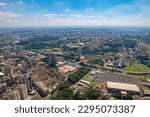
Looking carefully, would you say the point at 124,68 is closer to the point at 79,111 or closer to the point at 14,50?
the point at 79,111

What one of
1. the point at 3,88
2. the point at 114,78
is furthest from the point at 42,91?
the point at 114,78

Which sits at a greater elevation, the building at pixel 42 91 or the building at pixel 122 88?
the building at pixel 122 88

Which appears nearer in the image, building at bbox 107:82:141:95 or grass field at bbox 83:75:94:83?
building at bbox 107:82:141:95

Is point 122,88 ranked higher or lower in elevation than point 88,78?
higher

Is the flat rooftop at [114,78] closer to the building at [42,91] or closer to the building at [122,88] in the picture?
the building at [122,88]

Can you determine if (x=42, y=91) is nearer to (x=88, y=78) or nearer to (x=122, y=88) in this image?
(x=88, y=78)

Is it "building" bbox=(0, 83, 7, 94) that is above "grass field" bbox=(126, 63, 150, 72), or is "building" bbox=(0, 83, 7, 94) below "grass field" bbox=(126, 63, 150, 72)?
above

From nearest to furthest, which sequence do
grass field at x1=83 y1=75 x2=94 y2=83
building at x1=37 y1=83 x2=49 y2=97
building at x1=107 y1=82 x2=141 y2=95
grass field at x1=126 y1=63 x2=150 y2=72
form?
building at x1=107 y1=82 x2=141 y2=95 → building at x1=37 y1=83 x2=49 y2=97 → grass field at x1=83 y1=75 x2=94 y2=83 → grass field at x1=126 y1=63 x2=150 y2=72

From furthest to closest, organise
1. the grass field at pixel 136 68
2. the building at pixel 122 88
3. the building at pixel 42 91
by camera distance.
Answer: the grass field at pixel 136 68
the building at pixel 42 91
the building at pixel 122 88

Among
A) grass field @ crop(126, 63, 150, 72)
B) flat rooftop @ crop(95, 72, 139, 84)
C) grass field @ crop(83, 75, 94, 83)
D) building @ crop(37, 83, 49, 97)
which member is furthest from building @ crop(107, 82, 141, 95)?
grass field @ crop(126, 63, 150, 72)

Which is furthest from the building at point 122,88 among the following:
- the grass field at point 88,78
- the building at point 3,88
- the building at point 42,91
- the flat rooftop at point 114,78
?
the building at point 3,88

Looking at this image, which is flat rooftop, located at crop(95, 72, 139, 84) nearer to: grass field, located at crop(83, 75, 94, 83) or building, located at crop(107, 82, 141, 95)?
grass field, located at crop(83, 75, 94, 83)

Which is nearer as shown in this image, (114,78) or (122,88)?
(122,88)
